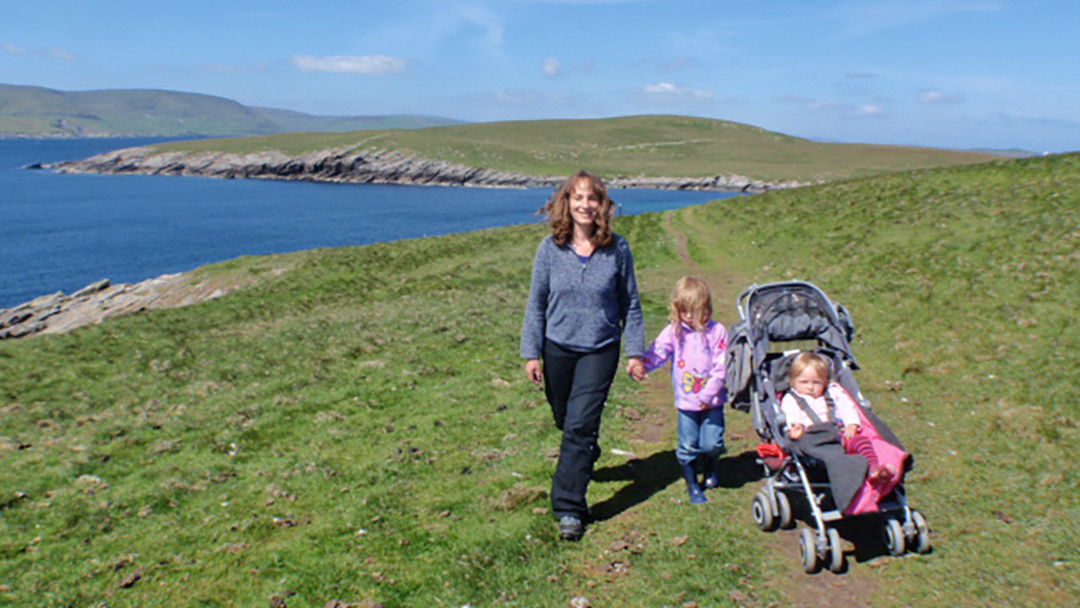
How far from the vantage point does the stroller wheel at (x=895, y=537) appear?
22.0ft

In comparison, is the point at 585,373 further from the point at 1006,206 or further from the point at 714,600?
the point at 1006,206

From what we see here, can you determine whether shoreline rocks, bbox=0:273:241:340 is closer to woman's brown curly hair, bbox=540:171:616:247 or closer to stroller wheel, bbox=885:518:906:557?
woman's brown curly hair, bbox=540:171:616:247

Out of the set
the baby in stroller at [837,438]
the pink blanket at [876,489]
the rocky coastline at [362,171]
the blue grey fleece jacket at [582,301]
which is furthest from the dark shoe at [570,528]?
the rocky coastline at [362,171]

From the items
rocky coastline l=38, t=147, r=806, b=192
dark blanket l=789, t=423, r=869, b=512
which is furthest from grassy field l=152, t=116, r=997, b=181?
dark blanket l=789, t=423, r=869, b=512

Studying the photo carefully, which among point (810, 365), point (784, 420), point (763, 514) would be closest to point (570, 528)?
point (763, 514)

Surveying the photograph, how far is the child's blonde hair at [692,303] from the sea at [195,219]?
79.6 ft

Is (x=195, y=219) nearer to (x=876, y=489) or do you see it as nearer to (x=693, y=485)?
(x=693, y=485)

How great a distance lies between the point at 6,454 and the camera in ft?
36.4

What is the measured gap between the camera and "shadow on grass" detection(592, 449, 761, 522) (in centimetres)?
848

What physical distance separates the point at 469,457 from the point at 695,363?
395 cm

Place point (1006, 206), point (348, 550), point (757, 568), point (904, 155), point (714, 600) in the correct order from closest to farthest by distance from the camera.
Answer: point (714, 600) < point (757, 568) < point (348, 550) < point (1006, 206) < point (904, 155)

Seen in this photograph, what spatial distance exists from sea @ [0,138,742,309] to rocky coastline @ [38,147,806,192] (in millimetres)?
11183

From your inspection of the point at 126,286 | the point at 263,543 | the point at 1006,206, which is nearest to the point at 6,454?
the point at 263,543

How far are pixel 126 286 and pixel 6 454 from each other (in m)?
33.8
